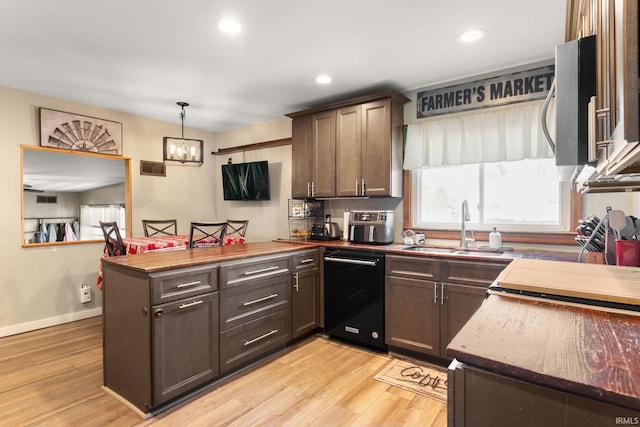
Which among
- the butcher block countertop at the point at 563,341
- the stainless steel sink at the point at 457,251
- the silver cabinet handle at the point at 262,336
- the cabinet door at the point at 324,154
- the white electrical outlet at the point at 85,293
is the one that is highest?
the cabinet door at the point at 324,154

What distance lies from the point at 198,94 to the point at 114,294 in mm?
2359

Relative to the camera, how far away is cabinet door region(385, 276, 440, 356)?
8.86ft

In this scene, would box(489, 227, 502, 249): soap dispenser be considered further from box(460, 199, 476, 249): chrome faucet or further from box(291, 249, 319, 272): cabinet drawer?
box(291, 249, 319, 272): cabinet drawer

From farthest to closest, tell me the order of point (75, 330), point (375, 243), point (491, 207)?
point (75, 330) → point (375, 243) → point (491, 207)

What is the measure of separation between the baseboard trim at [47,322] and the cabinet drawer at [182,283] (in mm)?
2655

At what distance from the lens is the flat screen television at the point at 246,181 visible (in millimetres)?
4664

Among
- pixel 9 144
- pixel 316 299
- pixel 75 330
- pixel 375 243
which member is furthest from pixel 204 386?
pixel 9 144

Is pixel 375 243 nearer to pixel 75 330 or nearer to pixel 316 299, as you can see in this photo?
pixel 316 299

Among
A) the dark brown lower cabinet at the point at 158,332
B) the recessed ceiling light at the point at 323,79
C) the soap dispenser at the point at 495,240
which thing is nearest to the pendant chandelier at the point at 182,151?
the recessed ceiling light at the point at 323,79

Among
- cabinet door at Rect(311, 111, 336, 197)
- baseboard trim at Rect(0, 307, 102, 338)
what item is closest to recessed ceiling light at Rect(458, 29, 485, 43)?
cabinet door at Rect(311, 111, 336, 197)

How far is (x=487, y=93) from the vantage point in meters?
3.04

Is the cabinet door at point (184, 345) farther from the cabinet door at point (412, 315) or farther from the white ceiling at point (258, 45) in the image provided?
the white ceiling at point (258, 45)

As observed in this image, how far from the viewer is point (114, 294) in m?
2.22

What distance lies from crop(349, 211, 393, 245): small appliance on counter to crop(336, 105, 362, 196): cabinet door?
0.26 metres
